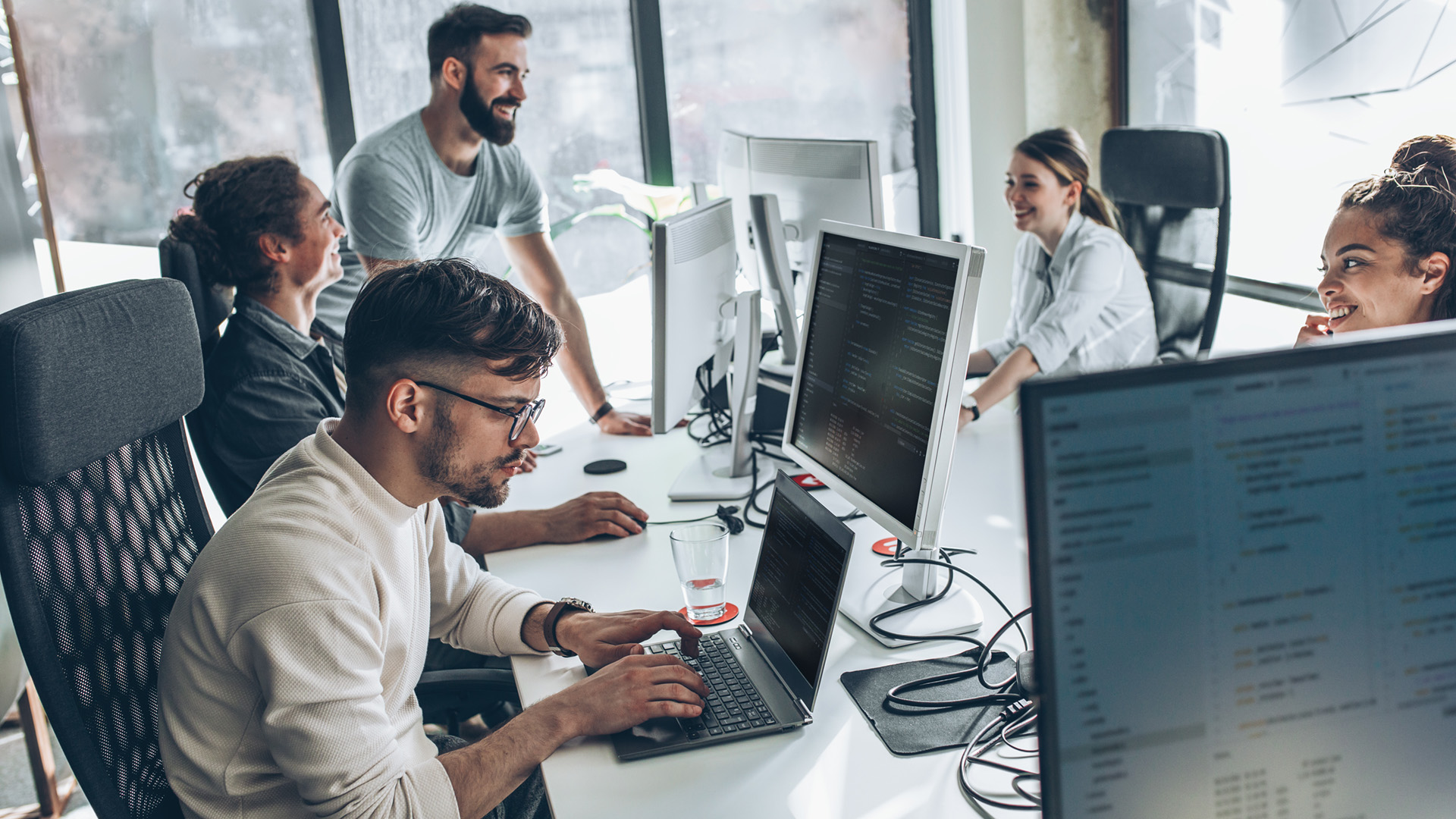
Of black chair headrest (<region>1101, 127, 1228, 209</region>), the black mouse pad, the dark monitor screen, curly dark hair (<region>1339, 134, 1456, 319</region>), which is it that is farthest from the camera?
black chair headrest (<region>1101, 127, 1228, 209</region>)

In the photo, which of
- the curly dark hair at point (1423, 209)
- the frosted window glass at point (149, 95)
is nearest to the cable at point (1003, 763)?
the curly dark hair at point (1423, 209)

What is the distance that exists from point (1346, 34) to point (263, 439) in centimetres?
249

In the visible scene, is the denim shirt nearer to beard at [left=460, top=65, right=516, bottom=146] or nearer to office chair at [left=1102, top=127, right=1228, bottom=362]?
beard at [left=460, top=65, right=516, bottom=146]

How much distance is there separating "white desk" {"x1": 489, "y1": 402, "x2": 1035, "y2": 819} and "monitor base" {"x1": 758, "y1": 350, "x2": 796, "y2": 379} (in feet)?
0.89

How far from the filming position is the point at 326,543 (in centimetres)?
104

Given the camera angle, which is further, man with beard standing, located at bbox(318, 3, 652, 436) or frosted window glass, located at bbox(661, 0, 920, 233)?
frosted window glass, located at bbox(661, 0, 920, 233)

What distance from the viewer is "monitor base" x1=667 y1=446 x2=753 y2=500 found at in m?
1.84

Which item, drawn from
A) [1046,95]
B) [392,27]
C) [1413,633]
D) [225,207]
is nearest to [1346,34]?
[1046,95]

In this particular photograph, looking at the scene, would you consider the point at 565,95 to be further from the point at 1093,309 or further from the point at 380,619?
the point at 380,619

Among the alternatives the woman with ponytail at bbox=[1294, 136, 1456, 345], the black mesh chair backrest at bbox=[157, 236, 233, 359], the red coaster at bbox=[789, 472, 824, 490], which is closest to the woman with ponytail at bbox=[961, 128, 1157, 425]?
the red coaster at bbox=[789, 472, 824, 490]

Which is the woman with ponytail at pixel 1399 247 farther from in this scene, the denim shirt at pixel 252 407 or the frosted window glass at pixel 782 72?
the frosted window glass at pixel 782 72

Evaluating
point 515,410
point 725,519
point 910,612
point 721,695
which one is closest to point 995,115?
point 725,519

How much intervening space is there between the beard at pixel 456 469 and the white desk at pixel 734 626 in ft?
0.80

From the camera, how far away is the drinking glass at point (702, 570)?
1.30 meters
